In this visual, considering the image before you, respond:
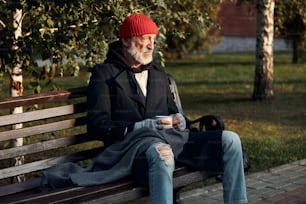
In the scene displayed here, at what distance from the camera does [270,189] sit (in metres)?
5.66

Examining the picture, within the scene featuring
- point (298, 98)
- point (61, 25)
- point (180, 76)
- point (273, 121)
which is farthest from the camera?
point (180, 76)

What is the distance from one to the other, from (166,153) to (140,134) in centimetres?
26

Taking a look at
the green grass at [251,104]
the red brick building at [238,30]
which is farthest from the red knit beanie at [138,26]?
the red brick building at [238,30]

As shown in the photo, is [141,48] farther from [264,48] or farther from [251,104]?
[264,48]

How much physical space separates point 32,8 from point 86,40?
0.52 m

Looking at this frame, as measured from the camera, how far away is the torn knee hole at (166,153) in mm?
4102

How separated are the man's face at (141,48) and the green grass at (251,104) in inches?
81.4

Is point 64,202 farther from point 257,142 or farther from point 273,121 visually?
point 273,121

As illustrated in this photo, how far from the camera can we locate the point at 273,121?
31.9ft

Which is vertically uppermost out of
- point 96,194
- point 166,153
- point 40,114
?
point 40,114

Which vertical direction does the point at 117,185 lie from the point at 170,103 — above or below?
below

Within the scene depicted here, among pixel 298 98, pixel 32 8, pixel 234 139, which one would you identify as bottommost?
pixel 298 98

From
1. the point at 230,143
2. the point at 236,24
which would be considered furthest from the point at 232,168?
the point at 236,24

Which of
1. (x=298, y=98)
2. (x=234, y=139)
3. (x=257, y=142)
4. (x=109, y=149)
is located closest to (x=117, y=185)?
(x=109, y=149)
